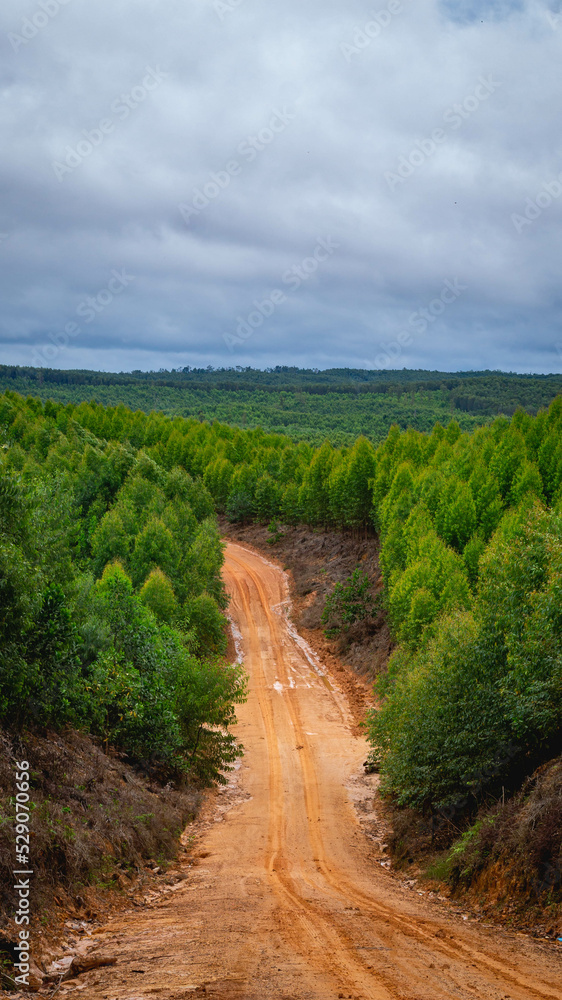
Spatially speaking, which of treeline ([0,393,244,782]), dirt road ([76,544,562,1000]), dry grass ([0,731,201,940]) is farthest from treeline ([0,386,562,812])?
dry grass ([0,731,201,940])

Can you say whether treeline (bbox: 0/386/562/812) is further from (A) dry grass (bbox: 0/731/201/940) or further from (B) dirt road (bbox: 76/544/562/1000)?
(A) dry grass (bbox: 0/731/201/940)

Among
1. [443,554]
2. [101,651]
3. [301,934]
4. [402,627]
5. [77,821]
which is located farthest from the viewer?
[443,554]

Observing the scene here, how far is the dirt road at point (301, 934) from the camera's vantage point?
9.46 meters

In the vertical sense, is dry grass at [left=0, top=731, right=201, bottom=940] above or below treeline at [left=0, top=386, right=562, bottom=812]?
below

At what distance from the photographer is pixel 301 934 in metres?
11.7

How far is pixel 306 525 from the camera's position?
79.6 meters

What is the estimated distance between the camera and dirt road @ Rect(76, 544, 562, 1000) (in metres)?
9.46

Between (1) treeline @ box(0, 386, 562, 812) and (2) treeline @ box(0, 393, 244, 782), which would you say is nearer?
(2) treeline @ box(0, 393, 244, 782)

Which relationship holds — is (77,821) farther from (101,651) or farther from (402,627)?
(402,627)

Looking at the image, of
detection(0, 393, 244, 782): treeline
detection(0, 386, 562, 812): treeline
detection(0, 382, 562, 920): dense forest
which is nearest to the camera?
detection(0, 393, 244, 782): treeline

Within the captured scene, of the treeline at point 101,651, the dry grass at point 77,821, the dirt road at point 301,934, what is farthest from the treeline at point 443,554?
the dry grass at point 77,821

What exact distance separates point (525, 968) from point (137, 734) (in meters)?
13.5

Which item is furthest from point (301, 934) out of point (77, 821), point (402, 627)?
point (402, 627)

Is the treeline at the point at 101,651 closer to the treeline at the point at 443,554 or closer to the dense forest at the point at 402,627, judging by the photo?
the dense forest at the point at 402,627
